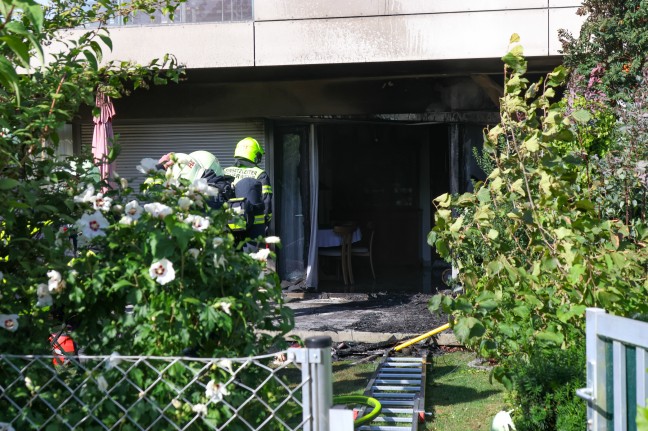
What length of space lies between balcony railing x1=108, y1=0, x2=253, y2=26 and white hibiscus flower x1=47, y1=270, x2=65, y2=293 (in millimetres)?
8581

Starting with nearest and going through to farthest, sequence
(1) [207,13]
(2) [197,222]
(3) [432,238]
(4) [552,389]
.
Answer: (2) [197,222], (4) [552,389], (3) [432,238], (1) [207,13]

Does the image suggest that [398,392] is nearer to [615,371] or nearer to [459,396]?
[459,396]

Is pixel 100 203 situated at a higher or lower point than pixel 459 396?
higher

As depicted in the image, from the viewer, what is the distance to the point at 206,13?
36.5ft

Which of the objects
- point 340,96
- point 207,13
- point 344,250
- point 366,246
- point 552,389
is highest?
point 207,13

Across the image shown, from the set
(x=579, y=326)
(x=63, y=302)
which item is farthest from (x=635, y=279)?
(x=63, y=302)

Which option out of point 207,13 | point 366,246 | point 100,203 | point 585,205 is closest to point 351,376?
point 585,205

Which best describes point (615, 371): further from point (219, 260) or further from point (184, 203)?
point (184, 203)

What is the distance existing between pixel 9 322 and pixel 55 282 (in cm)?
19

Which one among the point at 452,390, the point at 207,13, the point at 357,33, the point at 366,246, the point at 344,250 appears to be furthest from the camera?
the point at 366,246

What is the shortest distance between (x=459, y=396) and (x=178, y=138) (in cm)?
759

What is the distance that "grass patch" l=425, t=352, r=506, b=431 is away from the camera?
231 inches

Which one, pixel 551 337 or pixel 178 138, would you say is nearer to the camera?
pixel 551 337

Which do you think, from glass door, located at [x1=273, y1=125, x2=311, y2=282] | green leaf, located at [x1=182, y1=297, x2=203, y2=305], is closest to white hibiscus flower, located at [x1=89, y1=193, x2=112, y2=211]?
green leaf, located at [x1=182, y1=297, x2=203, y2=305]
